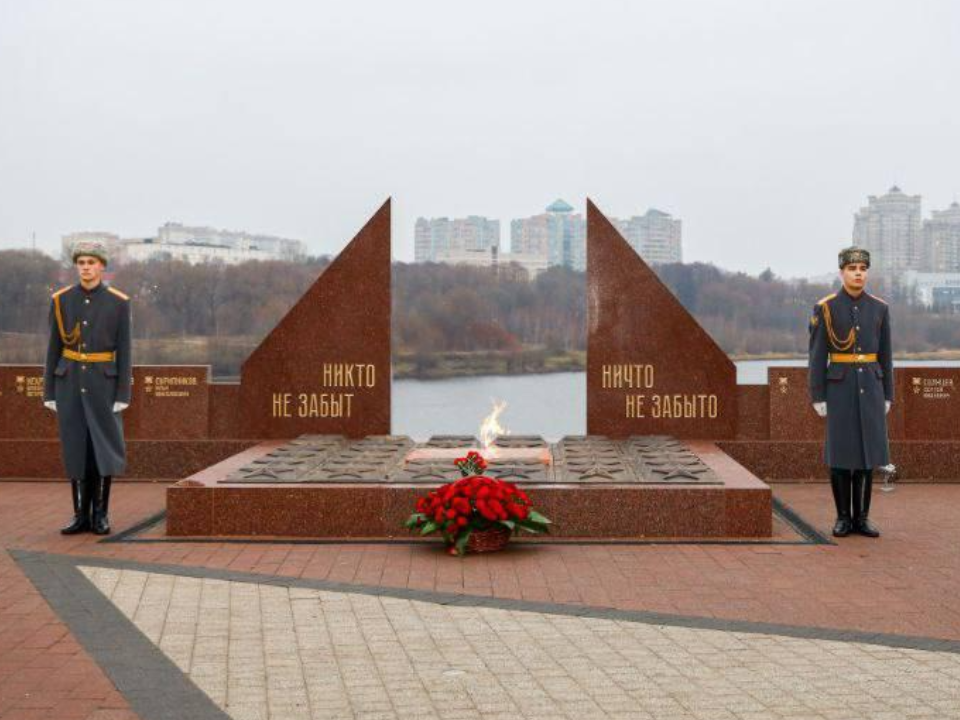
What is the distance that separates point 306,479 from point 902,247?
53.4ft

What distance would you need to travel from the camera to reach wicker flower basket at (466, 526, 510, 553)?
6164mm

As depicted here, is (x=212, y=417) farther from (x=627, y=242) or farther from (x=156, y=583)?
(x=156, y=583)

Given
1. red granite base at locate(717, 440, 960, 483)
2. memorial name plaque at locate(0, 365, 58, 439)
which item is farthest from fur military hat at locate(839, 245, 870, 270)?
memorial name plaque at locate(0, 365, 58, 439)

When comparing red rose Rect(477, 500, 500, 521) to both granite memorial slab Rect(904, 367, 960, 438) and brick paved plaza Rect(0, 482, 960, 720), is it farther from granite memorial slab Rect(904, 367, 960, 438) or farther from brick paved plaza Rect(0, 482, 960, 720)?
granite memorial slab Rect(904, 367, 960, 438)

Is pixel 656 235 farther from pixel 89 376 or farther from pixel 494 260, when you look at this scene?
pixel 89 376

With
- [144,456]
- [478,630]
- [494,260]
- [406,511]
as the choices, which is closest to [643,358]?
[406,511]

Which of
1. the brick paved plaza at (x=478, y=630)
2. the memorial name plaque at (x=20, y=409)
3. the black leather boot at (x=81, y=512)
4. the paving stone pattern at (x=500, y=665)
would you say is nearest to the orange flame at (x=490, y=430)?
the brick paved plaza at (x=478, y=630)

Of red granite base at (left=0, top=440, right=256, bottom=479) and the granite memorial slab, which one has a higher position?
the granite memorial slab

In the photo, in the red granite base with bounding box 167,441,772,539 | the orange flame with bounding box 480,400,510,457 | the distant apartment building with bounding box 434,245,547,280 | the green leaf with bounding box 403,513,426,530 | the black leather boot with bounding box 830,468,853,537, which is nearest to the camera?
the green leaf with bounding box 403,513,426,530

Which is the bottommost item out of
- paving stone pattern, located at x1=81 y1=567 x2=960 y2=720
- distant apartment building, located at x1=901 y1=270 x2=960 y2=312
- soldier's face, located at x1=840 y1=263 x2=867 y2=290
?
paving stone pattern, located at x1=81 y1=567 x2=960 y2=720

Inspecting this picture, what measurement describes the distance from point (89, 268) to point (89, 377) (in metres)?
0.62

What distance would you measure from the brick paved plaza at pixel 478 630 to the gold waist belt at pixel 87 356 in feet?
3.37

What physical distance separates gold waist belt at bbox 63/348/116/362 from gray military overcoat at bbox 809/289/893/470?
406cm

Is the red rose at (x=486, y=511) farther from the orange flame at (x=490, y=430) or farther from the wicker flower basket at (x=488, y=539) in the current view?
the orange flame at (x=490, y=430)
